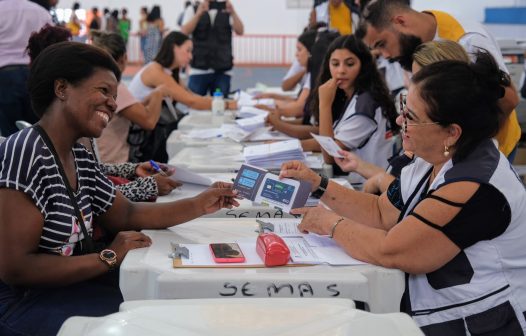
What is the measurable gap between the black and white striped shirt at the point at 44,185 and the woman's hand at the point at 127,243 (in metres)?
0.11

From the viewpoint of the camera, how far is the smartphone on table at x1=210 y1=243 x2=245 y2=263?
156 cm

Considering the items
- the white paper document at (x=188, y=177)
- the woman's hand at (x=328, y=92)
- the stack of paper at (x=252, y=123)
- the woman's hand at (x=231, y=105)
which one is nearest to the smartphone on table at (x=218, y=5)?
the woman's hand at (x=231, y=105)

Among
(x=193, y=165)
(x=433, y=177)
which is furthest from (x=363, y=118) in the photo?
(x=433, y=177)

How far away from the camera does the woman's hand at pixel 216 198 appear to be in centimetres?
198

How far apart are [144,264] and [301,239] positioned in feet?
1.47

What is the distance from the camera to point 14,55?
13.8ft

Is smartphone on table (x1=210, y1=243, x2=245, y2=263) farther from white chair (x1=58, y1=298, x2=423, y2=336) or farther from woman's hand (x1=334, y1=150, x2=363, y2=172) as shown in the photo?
woman's hand (x1=334, y1=150, x2=363, y2=172)

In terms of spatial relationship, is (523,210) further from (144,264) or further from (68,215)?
(68,215)

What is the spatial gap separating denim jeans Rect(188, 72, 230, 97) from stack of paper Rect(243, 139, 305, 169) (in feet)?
12.6

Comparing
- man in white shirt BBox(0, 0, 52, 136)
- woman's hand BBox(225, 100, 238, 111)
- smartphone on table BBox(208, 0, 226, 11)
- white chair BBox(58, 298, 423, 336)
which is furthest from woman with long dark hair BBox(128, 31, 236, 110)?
white chair BBox(58, 298, 423, 336)

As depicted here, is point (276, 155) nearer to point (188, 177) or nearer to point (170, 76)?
point (188, 177)

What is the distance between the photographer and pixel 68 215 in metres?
1.68

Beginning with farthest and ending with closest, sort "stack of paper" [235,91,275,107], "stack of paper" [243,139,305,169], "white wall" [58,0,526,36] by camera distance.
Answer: "white wall" [58,0,526,36] < "stack of paper" [235,91,275,107] < "stack of paper" [243,139,305,169]

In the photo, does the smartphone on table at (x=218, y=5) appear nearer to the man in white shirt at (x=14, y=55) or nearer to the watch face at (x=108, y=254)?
the man in white shirt at (x=14, y=55)
